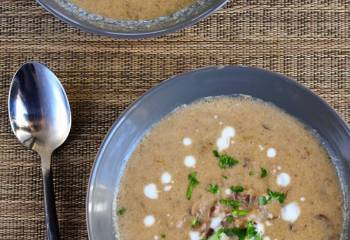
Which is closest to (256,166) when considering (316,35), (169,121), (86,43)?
(169,121)

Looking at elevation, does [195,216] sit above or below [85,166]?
below

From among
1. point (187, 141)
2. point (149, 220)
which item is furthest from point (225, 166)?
point (149, 220)

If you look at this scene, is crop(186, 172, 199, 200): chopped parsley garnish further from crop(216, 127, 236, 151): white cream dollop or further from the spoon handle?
the spoon handle

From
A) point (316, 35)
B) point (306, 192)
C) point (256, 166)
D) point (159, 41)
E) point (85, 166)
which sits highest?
point (159, 41)

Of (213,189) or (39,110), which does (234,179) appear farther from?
(39,110)

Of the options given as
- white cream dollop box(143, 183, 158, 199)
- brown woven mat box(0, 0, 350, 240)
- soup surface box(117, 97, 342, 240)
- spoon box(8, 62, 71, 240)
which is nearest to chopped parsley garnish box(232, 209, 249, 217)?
soup surface box(117, 97, 342, 240)

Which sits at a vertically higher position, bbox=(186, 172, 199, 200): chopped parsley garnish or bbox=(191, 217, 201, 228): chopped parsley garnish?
bbox=(186, 172, 199, 200): chopped parsley garnish

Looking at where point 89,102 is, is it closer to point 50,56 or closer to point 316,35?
point 50,56
